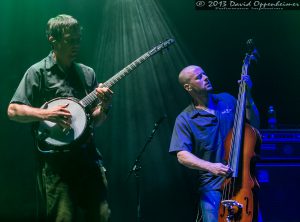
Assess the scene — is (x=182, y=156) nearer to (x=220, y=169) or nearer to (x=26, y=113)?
(x=220, y=169)

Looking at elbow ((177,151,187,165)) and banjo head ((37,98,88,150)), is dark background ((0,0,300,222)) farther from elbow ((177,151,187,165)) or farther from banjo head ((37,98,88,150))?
banjo head ((37,98,88,150))

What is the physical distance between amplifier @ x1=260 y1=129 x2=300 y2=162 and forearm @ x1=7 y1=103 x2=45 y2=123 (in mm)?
2264

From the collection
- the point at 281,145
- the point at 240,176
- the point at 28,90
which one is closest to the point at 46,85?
the point at 28,90

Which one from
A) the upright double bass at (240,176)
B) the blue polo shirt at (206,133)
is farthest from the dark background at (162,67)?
the upright double bass at (240,176)

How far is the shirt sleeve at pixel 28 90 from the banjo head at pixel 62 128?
0.15 meters

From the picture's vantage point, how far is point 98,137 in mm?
5082

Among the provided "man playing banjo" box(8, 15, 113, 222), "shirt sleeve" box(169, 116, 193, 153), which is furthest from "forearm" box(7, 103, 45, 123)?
"shirt sleeve" box(169, 116, 193, 153)

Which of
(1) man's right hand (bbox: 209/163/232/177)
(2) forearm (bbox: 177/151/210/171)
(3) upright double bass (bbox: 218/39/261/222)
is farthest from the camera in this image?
(2) forearm (bbox: 177/151/210/171)

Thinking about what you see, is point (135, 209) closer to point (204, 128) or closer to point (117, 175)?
point (117, 175)

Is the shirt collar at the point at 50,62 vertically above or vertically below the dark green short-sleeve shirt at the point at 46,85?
above

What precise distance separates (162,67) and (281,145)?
73.3 inches

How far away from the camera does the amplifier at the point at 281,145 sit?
12.9ft

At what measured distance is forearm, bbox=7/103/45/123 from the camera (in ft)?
9.35

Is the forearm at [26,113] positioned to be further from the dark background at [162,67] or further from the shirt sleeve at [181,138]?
the dark background at [162,67]
